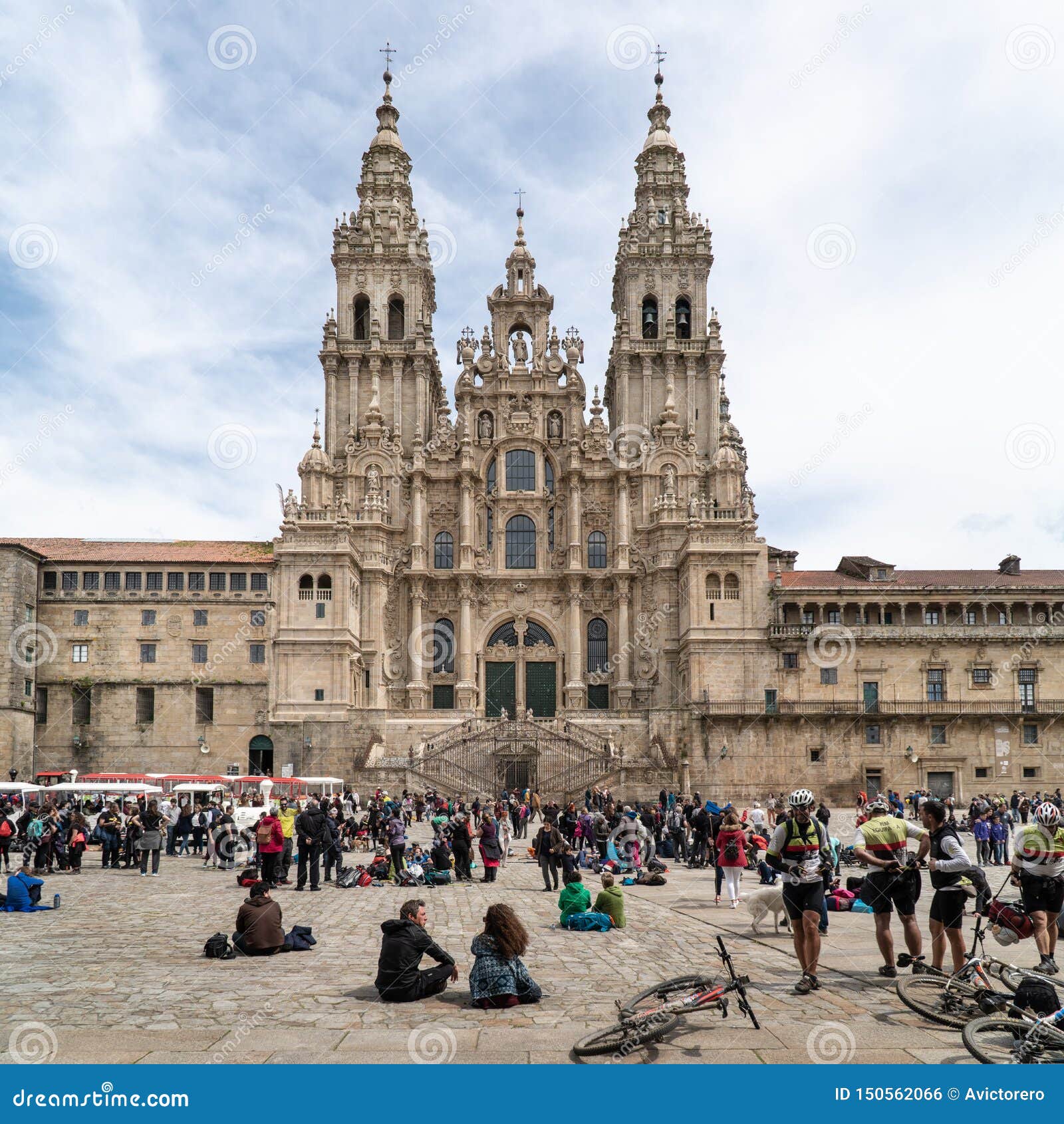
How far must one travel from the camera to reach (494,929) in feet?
35.3

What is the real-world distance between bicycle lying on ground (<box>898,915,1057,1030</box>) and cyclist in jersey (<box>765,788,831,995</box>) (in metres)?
1.31

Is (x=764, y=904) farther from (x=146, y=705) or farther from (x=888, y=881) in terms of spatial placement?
(x=146, y=705)

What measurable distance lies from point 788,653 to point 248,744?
3011 cm

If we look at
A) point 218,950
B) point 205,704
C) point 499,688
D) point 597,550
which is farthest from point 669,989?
point 205,704

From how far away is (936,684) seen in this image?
2197 inches

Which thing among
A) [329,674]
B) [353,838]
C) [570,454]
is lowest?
[353,838]

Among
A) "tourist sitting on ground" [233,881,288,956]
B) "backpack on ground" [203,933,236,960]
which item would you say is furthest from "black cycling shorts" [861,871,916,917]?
"backpack on ground" [203,933,236,960]

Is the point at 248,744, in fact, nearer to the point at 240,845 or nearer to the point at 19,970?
the point at 240,845

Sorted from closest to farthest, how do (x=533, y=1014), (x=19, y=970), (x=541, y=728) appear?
(x=533, y=1014) < (x=19, y=970) < (x=541, y=728)

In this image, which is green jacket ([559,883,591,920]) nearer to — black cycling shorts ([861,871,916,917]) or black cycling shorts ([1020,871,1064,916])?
black cycling shorts ([861,871,916,917])

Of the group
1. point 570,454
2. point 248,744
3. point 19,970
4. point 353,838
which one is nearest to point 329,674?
point 248,744

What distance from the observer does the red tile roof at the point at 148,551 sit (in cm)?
6238

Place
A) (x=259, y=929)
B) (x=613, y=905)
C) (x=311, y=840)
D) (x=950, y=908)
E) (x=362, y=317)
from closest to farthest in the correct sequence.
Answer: (x=950, y=908), (x=259, y=929), (x=613, y=905), (x=311, y=840), (x=362, y=317)

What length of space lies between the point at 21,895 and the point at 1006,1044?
15678 millimetres
